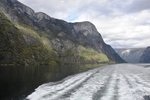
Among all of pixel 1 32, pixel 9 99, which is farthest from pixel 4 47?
pixel 9 99

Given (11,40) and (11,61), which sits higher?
(11,40)

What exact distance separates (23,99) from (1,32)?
154270 millimetres

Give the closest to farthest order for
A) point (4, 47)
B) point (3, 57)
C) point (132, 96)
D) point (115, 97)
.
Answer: point (115, 97) → point (132, 96) → point (3, 57) → point (4, 47)

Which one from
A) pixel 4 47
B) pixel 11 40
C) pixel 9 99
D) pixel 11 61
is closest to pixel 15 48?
pixel 11 40

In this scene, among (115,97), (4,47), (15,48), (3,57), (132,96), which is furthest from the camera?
(15,48)

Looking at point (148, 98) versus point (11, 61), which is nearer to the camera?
point (148, 98)

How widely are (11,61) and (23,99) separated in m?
132

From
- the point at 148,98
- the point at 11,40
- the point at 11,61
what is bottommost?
the point at 148,98

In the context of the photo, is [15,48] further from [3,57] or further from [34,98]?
[34,98]

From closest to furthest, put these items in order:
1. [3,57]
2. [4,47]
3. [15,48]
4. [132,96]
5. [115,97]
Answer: [115,97], [132,96], [3,57], [4,47], [15,48]

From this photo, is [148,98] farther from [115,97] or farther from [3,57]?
[3,57]

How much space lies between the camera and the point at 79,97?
100ft

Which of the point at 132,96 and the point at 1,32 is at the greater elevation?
the point at 1,32

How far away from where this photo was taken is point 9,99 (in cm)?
3189
